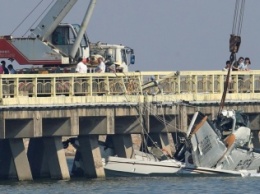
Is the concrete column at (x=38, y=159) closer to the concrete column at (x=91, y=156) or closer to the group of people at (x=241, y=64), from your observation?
the concrete column at (x=91, y=156)

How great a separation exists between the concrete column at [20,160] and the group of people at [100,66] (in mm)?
4738

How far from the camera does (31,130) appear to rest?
78938mm

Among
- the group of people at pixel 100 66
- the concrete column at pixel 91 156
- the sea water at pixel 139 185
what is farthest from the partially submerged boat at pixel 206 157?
the group of people at pixel 100 66

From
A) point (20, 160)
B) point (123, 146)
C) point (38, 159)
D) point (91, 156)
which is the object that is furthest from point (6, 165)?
point (123, 146)

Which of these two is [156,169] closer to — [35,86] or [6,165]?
[35,86]

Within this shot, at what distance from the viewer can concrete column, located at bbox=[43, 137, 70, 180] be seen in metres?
79.9

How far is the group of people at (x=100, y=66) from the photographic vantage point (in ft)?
271

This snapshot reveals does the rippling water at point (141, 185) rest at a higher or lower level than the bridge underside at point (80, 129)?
lower

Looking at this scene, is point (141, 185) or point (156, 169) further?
point (156, 169)

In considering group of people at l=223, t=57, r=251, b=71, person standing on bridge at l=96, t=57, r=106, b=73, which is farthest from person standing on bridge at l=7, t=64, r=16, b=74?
group of people at l=223, t=57, r=251, b=71

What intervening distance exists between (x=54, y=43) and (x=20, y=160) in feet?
28.6

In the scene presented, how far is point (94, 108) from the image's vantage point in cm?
8081

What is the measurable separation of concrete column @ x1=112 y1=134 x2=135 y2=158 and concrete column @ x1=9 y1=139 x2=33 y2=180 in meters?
5.41

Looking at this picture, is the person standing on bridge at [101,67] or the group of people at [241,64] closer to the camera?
the person standing on bridge at [101,67]
